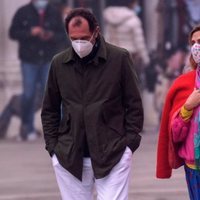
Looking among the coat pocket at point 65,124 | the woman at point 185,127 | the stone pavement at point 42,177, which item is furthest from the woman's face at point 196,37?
the stone pavement at point 42,177

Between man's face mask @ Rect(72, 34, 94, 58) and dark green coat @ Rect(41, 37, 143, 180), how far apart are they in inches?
3.1

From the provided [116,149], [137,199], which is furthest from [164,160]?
[137,199]

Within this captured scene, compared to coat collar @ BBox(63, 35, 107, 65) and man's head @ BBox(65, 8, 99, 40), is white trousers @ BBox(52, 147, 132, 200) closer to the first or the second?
coat collar @ BBox(63, 35, 107, 65)

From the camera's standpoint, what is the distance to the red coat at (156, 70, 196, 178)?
555cm

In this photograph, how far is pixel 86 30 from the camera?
18.0 ft

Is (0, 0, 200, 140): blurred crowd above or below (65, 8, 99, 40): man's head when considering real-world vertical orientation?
below

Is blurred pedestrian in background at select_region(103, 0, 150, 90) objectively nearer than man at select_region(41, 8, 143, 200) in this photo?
No

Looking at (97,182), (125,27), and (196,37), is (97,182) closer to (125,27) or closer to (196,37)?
(196,37)

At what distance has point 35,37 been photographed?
12.9m

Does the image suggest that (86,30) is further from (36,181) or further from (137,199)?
(36,181)

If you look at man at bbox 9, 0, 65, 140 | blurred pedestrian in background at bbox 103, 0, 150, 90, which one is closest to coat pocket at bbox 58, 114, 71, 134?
man at bbox 9, 0, 65, 140

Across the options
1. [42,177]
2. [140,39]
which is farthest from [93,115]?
[140,39]

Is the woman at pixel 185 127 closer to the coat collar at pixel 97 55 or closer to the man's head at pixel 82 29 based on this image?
the coat collar at pixel 97 55

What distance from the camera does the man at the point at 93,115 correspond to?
5.50 meters
